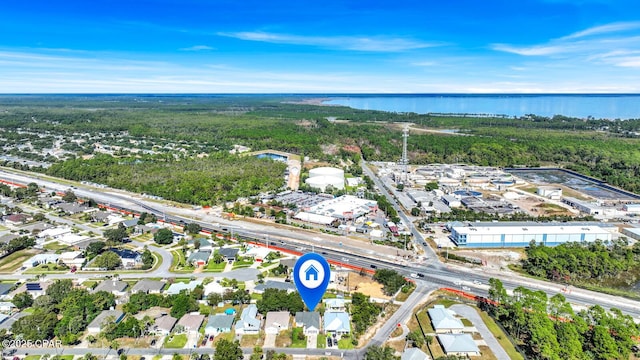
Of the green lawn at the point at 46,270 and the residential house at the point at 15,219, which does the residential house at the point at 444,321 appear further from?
the residential house at the point at 15,219

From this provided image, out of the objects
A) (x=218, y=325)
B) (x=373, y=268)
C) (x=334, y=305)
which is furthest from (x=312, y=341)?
(x=373, y=268)

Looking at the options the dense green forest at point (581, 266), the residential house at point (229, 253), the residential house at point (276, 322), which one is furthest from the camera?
the residential house at point (229, 253)

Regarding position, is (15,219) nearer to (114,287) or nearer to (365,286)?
(114,287)

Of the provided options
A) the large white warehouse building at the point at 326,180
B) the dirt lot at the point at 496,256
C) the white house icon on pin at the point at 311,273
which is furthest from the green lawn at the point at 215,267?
the large white warehouse building at the point at 326,180

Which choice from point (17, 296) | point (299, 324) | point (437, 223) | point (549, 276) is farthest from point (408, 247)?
point (17, 296)

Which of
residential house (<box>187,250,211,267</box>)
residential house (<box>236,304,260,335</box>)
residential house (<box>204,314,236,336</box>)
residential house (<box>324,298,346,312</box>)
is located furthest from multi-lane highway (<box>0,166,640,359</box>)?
residential house (<box>324,298,346,312</box>)

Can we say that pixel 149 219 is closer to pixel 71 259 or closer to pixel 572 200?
pixel 71 259
